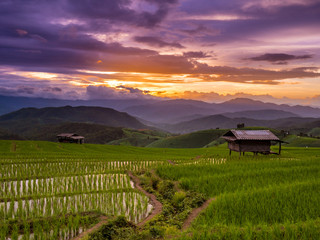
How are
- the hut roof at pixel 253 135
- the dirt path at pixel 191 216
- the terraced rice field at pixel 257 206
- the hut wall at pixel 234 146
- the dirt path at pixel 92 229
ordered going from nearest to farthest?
the terraced rice field at pixel 257 206, the dirt path at pixel 92 229, the dirt path at pixel 191 216, the hut roof at pixel 253 135, the hut wall at pixel 234 146

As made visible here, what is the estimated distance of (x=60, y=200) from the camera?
42.6ft

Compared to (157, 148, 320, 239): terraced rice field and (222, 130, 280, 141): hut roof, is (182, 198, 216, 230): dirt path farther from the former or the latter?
(222, 130, 280, 141): hut roof

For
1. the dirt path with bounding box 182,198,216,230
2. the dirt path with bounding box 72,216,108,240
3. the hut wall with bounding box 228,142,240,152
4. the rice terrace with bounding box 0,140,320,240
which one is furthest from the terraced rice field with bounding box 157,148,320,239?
the hut wall with bounding box 228,142,240,152

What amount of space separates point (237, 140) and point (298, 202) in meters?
21.6

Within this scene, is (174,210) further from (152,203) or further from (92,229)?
(92,229)

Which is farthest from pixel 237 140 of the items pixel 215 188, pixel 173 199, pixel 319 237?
pixel 319 237

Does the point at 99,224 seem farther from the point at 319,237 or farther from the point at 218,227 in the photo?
the point at 319,237

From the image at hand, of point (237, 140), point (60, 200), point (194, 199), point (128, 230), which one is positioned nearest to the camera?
point (128, 230)

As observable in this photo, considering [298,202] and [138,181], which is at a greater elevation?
[298,202]

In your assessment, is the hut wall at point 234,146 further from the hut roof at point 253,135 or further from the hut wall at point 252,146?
the hut roof at point 253,135

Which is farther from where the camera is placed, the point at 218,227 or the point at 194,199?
the point at 194,199

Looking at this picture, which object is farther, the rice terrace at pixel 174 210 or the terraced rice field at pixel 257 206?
the rice terrace at pixel 174 210

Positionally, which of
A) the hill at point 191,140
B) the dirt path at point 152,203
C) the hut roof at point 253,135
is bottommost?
the hill at point 191,140

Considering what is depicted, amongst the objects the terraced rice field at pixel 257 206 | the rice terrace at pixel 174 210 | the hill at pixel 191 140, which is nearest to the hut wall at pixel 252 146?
the terraced rice field at pixel 257 206
